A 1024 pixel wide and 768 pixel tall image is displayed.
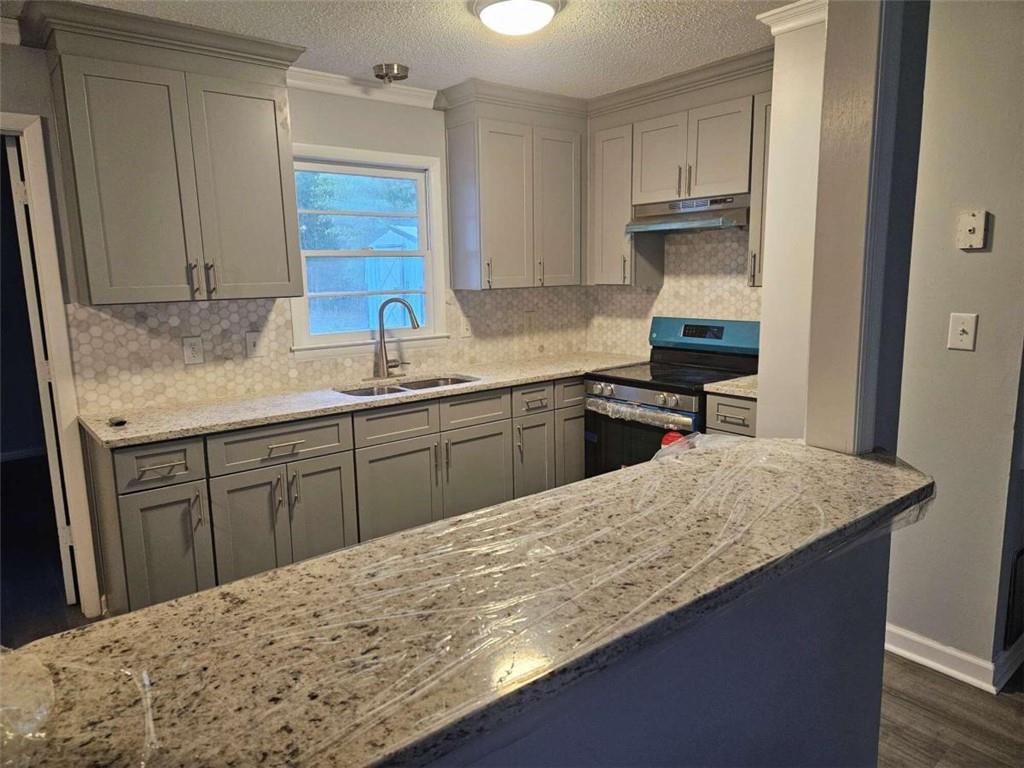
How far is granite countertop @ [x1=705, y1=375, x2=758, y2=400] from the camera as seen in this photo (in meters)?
3.04

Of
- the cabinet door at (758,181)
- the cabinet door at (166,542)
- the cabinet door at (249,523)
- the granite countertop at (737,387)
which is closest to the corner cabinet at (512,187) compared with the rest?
the cabinet door at (758,181)

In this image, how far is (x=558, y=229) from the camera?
13.2 ft

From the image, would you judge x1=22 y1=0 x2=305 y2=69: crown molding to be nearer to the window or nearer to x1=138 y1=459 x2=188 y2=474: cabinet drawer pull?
the window

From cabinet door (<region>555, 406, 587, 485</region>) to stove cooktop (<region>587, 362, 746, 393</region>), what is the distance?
0.25 metres

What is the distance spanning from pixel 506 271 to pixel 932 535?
7.95ft

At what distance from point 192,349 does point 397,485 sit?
1136mm

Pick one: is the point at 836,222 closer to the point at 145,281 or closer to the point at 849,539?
the point at 849,539

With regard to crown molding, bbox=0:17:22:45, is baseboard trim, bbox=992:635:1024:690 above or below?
below

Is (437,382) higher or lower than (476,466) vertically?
higher

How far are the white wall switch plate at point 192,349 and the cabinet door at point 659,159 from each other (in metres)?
2.44

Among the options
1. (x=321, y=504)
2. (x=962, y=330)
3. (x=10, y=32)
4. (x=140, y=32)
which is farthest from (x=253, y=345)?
(x=962, y=330)

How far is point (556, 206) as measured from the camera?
157 inches

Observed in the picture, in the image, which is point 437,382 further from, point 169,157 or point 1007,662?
point 1007,662

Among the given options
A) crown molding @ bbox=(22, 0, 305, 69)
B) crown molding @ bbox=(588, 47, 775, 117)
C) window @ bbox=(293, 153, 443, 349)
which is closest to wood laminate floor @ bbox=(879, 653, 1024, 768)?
crown molding @ bbox=(588, 47, 775, 117)
